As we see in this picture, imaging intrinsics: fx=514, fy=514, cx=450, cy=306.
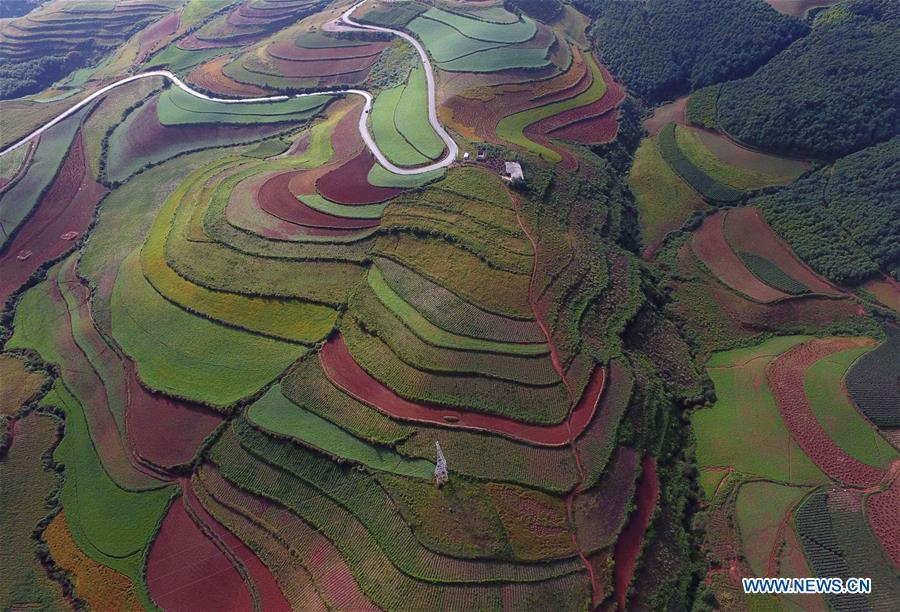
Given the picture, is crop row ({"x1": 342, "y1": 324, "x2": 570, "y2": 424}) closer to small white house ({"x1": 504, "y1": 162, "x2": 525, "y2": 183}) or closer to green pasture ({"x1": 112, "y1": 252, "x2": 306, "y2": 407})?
green pasture ({"x1": 112, "y1": 252, "x2": 306, "y2": 407})

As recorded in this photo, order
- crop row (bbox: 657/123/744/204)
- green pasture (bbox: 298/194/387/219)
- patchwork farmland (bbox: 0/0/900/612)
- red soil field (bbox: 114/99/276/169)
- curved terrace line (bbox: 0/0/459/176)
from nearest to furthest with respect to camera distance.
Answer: patchwork farmland (bbox: 0/0/900/612)
green pasture (bbox: 298/194/387/219)
curved terrace line (bbox: 0/0/459/176)
crop row (bbox: 657/123/744/204)
red soil field (bbox: 114/99/276/169)

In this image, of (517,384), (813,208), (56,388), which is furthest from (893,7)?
(56,388)

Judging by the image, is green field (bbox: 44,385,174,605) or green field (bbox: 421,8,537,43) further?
green field (bbox: 421,8,537,43)

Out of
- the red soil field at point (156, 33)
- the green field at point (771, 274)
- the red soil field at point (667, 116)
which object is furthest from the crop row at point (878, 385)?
the red soil field at point (156, 33)

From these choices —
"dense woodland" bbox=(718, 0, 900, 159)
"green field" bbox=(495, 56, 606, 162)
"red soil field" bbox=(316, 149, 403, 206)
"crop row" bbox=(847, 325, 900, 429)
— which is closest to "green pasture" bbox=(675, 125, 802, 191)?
"dense woodland" bbox=(718, 0, 900, 159)

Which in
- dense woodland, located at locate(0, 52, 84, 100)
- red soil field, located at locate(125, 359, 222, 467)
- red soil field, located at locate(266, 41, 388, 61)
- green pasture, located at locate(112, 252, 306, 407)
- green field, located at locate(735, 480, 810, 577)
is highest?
dense woodland, located at locate(0, 52, 84, 100)

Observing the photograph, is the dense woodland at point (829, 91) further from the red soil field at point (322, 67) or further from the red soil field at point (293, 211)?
the red soil field at point (322, 67)
